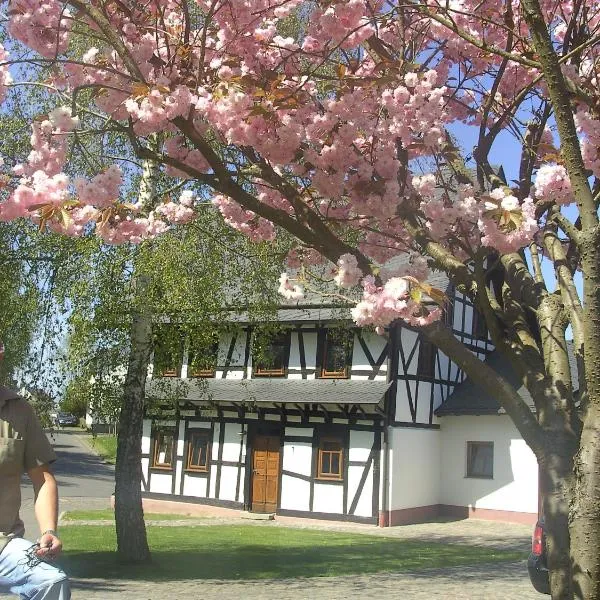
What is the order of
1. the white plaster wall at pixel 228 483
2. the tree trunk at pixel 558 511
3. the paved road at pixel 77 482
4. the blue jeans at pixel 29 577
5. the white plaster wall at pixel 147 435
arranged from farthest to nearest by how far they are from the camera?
the white plaster wall at pixel 147 435 → the white plaster wall at pixel 228 483 → the paved road at pixel 77 482 → the tree trunk at pixel 558 511 → the blue jeans at pixel 29 577

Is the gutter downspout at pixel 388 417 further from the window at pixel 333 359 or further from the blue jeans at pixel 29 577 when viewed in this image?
the blue jeans at pixel 29 577

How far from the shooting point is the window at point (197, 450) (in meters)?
23.5

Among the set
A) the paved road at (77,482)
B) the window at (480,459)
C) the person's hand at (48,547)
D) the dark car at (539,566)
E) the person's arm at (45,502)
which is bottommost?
the paved road at (77,482)

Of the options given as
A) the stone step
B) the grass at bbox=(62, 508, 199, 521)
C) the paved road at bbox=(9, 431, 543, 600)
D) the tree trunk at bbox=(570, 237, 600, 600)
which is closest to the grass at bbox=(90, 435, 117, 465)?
the grass at bbox=(62, 508, 199, 521)

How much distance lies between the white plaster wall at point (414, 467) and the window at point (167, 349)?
10287 millimetres

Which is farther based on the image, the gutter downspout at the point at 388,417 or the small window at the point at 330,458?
the small window at the point at 330,458

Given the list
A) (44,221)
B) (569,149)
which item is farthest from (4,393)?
(569,149)

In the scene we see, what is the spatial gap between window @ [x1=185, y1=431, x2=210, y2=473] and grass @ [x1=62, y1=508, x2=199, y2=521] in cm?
192

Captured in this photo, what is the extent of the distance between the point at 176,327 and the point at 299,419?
1138 cm

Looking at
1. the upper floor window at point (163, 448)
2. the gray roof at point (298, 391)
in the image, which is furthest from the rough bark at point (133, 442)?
the upper floor window at point (163, 448)

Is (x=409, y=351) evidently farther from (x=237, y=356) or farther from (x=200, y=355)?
(x=200, y=355)

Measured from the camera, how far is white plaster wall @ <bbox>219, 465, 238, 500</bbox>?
22.7 metres

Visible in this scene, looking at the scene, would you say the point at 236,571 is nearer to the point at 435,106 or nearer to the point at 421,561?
the point at 421,561

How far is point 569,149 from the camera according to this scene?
3.86m
